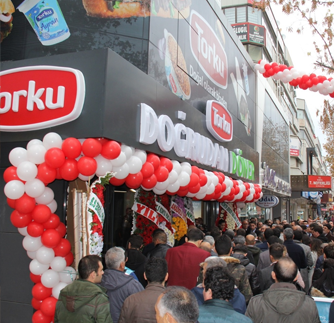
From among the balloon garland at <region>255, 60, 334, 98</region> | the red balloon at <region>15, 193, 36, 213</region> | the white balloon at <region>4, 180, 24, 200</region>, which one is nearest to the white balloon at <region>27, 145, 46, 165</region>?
the white balloon at <region>4, 180, 24, 200</region>

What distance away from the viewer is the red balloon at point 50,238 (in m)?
5.17

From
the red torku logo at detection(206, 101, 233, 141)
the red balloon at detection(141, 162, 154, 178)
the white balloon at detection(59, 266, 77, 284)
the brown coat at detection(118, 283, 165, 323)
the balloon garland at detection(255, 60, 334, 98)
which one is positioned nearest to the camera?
the brown coat at detection(118, 283, 165, 323)

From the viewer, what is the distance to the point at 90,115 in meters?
5.59

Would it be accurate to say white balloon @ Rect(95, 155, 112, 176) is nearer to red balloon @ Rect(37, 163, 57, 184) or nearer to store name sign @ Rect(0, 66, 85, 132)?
red balloon @ Rect(37, 163, 57, 184)

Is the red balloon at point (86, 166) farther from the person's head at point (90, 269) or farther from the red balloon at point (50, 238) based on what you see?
the person's head at point (90, 269)

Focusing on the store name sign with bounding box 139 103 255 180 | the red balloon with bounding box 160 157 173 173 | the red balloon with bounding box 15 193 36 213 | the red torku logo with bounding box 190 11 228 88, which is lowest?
the red balloon with bounding box 15 193 36 213

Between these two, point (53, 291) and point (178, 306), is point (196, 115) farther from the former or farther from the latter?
point (178, 306)

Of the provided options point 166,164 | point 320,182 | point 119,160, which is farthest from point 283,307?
point 320,182

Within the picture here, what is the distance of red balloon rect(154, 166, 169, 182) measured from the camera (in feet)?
21.4

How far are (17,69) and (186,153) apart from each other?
12.4 feet

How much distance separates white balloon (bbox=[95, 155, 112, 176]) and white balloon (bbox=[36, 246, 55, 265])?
4.25ft

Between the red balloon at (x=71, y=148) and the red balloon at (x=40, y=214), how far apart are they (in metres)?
0.81

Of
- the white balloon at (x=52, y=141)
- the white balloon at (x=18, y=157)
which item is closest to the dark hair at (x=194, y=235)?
the white balloon at (x=52, y=141)

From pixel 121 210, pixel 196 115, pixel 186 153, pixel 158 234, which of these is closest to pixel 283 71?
pixel 196 115
